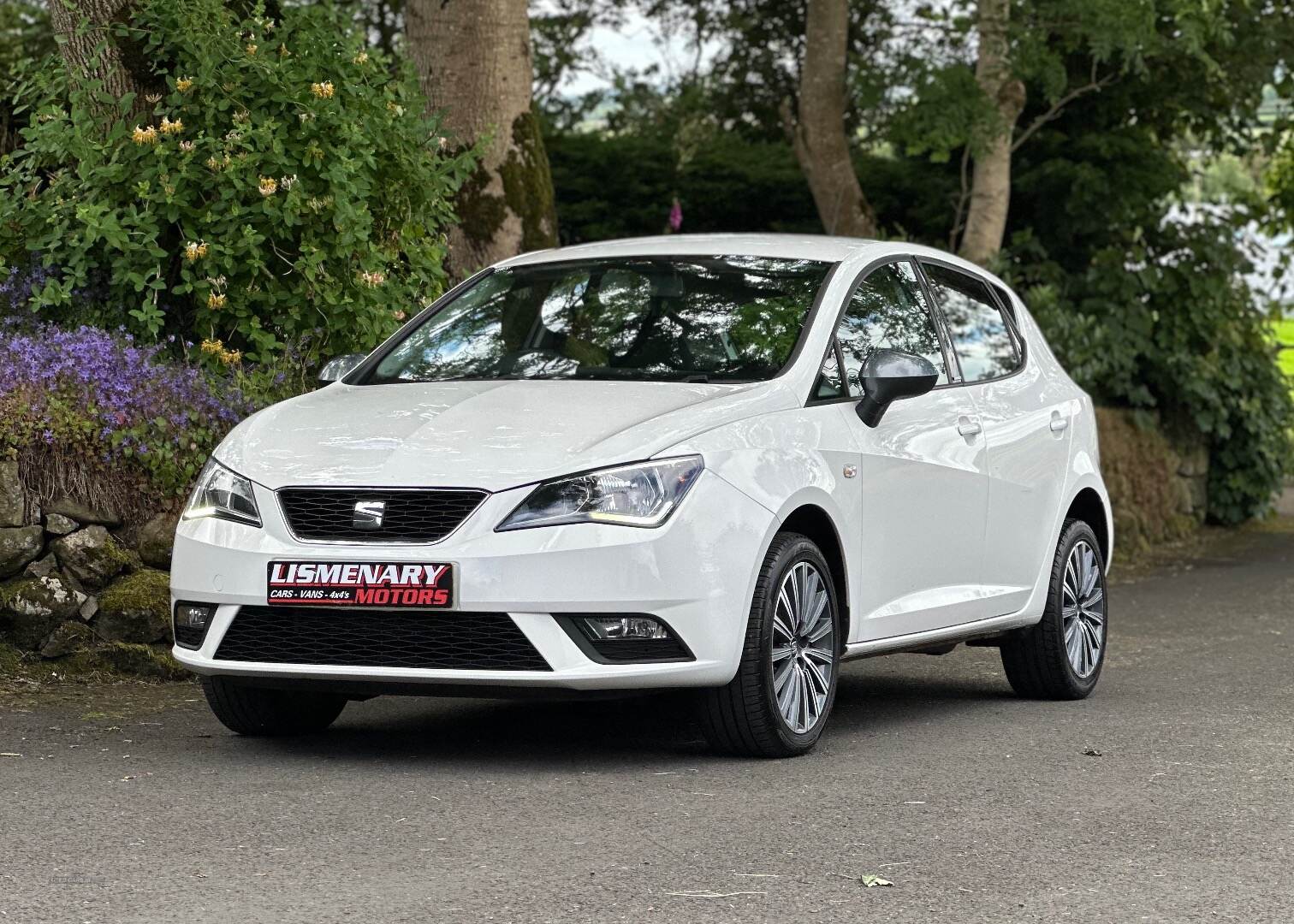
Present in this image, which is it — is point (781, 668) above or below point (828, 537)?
below

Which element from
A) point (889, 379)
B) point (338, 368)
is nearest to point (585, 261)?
point (338, 368)

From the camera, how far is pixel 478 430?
646cm

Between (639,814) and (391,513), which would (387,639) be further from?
(639,814)

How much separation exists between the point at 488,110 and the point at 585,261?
4.44m

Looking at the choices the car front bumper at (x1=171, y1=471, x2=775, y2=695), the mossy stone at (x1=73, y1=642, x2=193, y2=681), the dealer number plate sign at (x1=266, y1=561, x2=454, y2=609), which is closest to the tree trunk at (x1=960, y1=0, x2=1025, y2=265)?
the mossy stone at (x1=73, y1=642, x2=193, y2=681)

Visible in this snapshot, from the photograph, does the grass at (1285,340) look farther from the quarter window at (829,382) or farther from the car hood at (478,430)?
the car hood at (478,430)

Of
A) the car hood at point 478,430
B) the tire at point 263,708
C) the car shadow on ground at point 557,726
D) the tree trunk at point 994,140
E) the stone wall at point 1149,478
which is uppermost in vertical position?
the tree trunk at point 994,140

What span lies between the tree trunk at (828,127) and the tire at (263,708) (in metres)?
9.89

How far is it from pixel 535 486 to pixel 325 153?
3989 millimetres

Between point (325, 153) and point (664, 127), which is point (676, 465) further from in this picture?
point (664, 127)

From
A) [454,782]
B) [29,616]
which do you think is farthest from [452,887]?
[29,616]

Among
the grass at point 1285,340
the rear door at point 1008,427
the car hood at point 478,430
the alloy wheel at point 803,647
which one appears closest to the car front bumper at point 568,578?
the car hood at point 478,430

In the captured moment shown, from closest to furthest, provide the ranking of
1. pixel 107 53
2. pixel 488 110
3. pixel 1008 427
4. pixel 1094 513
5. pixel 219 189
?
pixel 1008 427 < pixel 1094 513 < pixel 219 189 < pixel 107 53 < pixel 488 110

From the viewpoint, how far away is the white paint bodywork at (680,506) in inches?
241
